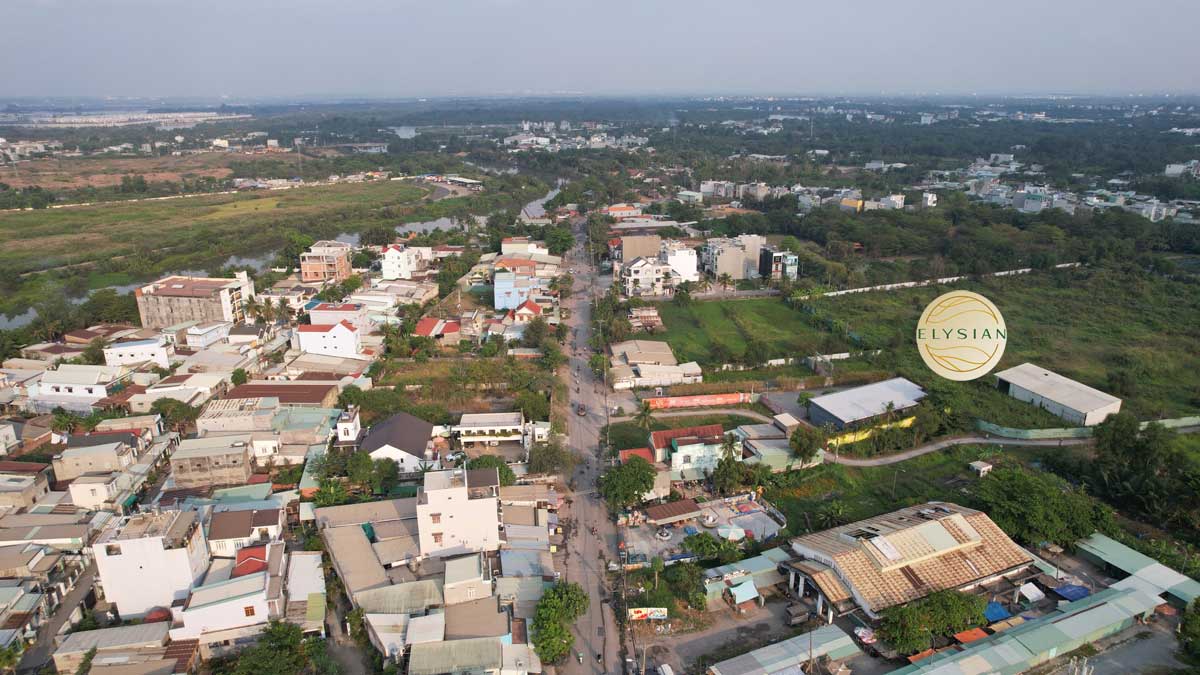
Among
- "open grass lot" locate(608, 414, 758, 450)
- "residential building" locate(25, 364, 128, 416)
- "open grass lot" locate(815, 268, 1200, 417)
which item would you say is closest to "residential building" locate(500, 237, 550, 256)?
"open grass lot" locate(815, 268, 1200, 417)

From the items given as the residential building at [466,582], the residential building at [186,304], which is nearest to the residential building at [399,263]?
the residential building at [186,304]

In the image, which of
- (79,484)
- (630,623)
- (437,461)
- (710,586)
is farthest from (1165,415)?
(79,484)

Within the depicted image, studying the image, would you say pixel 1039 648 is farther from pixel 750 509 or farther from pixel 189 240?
pixel 189 240

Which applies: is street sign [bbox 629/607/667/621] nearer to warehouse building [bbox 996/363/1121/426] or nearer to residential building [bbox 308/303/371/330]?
warehouse building [bbox 996/363/1121/426]

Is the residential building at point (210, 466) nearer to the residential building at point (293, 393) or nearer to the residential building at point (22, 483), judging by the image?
the residential building at point (22, 483)

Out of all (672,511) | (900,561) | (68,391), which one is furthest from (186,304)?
(900,561)

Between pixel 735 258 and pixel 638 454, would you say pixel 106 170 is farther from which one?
pixel 638 454
